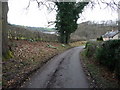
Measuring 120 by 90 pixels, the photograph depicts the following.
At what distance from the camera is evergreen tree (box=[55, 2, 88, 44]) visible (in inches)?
994

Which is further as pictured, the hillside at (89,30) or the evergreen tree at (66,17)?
the hillside at (89,30)

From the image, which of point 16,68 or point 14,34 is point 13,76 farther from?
point 14,34

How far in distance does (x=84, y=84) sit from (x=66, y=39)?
2487 centimetres

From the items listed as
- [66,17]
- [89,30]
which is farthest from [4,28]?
[89,30]

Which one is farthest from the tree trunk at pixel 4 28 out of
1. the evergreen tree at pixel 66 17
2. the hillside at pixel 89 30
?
the hillside at pixel 89 30

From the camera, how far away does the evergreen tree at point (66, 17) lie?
25.2 metres

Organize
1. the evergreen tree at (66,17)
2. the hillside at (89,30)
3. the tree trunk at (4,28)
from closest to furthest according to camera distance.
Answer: the tree trunk at (4,28)
the evergreen tree at (66,17)
the hillside at (89,30)

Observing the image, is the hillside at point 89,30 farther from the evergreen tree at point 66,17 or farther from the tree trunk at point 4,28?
the tree trunk at point 4,28

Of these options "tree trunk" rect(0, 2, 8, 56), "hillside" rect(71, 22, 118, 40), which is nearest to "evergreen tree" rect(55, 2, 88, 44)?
"tree trunk" rect(0, 2, 8, 56)

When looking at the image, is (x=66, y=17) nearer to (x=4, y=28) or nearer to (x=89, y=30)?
(x=4, y=28)

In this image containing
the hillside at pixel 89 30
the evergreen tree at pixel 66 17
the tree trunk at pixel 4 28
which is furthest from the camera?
the hillside at pixel 89 30

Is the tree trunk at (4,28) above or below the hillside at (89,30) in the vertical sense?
below

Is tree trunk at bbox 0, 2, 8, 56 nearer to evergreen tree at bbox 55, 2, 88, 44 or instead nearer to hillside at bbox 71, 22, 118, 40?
evergreen tree at bbox 55, 2, 88, 44

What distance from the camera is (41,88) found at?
5367 millimetres
